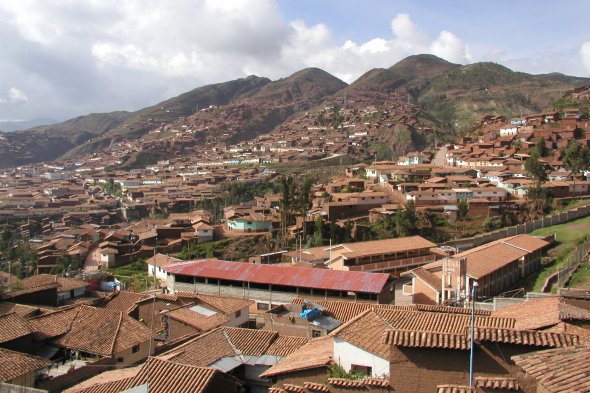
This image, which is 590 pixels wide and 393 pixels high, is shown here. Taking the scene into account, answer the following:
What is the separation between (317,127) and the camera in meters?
116

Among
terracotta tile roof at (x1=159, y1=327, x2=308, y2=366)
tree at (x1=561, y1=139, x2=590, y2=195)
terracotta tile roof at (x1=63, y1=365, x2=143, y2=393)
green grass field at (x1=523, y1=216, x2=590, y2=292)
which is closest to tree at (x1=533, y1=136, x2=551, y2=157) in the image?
tree at (x1=561, y1=139, x2=590, y2=195)

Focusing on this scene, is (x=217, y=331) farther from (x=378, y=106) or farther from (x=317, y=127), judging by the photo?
(x=378, y=106)

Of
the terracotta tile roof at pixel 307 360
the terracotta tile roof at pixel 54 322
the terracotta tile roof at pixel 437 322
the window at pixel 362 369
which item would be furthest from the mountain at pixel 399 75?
the window at pixel 362 369

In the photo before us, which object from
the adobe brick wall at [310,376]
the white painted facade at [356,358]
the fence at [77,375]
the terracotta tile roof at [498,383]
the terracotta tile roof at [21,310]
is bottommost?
the fence at [77,375]

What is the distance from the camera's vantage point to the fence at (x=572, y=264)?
2175cm

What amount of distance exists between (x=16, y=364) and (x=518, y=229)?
32342mm

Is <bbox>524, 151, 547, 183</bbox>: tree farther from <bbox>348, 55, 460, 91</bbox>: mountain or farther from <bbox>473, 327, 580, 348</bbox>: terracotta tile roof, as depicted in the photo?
<bbox>348, 55, 460, 91</bbox>: mountain

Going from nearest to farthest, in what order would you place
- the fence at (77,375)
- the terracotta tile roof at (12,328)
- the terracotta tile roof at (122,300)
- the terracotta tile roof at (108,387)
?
the terracotta tile roof at (108,387), the fence at (77,375), the terracotta tile roof at (12,328), the terracotta tile roof at (122,300)

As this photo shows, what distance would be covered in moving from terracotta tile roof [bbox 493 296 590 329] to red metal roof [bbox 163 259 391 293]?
1106cm

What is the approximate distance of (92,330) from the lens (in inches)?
583

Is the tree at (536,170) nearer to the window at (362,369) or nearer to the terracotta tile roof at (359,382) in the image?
the window at (362,369)

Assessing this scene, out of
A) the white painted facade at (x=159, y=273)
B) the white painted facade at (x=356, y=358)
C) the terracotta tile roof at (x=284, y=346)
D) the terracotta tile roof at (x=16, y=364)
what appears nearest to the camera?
the white painted facade at (x=356, y=358)

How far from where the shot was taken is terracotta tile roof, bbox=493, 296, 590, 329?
8539 millimetres

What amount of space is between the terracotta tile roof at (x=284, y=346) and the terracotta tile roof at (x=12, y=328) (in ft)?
21.5
